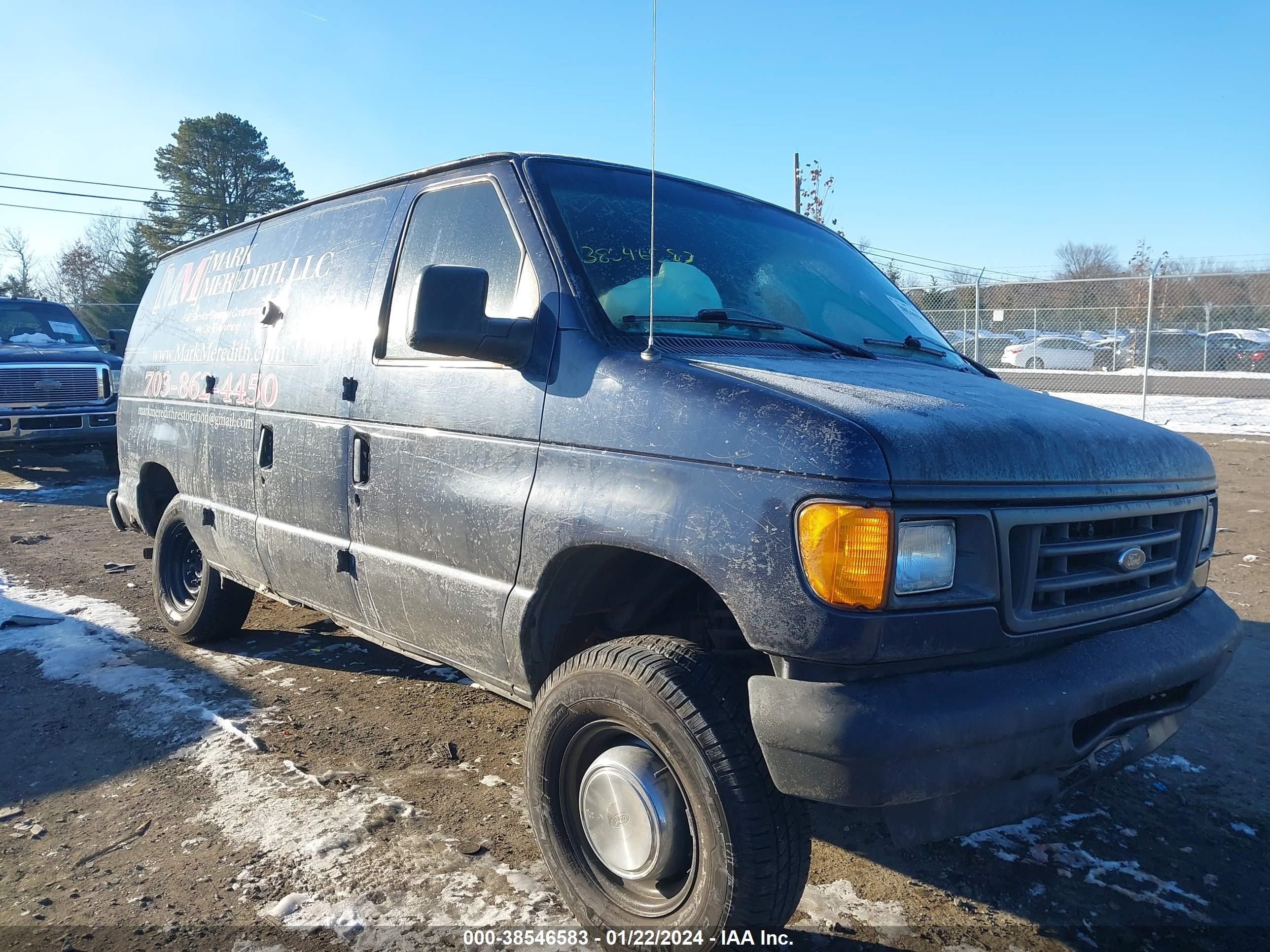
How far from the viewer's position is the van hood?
1.96 m

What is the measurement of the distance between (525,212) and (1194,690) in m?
2.39

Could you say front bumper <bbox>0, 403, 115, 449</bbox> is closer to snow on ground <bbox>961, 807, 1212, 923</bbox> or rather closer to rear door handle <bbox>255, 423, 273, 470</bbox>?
rear door handle <bbox>255, 423, 273, 470</bbox>

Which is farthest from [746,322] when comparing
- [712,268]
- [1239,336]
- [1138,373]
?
[1239,336]

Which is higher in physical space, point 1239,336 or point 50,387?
point 1239,336

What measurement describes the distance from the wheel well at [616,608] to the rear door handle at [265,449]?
179 cm

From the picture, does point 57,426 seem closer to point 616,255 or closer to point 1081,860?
point 616,255

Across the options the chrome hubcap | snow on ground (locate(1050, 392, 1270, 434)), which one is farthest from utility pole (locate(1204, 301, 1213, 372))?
the chrome hubcap

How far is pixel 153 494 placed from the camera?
5.18 m

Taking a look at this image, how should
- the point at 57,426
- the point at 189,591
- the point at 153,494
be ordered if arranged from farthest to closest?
1. the point at 57,426
2. the point at 153,494
3. the point at 189,591

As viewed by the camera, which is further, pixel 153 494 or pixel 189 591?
pixel 153 494

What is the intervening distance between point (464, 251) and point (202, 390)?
6.90 feet

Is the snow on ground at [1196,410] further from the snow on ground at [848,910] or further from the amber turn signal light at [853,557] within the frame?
the amber turn signal light at [853,557]

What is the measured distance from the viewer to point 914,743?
1823mm

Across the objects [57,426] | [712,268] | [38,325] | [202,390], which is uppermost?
[38,325]
